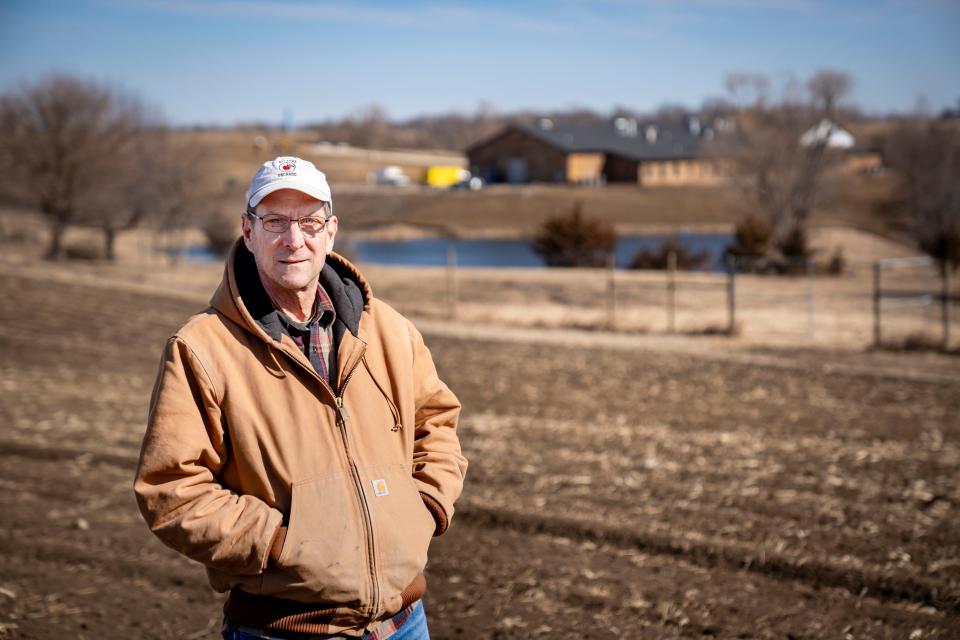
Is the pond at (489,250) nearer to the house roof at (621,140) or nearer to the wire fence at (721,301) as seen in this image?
the wire fence at (721,301)

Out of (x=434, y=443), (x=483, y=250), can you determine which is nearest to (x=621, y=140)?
(x=483, y=250)

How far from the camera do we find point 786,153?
153ft

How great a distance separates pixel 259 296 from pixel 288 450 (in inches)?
16.5

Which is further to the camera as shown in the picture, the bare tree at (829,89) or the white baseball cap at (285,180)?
the bare tree at (829,89)

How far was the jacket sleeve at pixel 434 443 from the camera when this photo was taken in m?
2.73

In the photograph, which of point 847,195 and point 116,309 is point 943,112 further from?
point 116,309

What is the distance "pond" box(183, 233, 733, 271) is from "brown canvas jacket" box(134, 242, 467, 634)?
31.8m

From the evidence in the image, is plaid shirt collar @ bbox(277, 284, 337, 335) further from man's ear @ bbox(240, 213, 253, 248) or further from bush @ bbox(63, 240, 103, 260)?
bush @ bbox(63, 240, 103, 260)

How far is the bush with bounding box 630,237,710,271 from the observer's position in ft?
117

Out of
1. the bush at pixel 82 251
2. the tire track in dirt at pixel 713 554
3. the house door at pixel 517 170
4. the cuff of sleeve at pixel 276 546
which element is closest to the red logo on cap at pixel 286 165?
the cuff of sleeve at pixel 276 546

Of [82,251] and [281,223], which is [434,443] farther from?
[82,251]

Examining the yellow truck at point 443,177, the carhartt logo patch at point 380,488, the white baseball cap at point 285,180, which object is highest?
the yellow truck at point 443,177

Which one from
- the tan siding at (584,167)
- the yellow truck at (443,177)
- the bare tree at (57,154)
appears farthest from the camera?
the tan siding at (584,167)

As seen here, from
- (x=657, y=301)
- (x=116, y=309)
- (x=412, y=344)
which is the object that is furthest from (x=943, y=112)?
(x=412, y=344)
